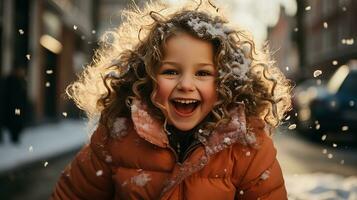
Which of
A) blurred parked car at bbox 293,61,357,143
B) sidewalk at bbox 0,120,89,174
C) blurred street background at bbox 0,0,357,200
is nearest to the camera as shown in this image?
blurred street background at bbox 0,0,357,200

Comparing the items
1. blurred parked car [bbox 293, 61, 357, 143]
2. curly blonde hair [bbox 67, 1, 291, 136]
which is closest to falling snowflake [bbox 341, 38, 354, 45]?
blurred parked car [bbox 293, 61, 357, 143]

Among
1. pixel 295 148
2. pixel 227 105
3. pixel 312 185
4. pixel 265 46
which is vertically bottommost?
pixel 295 148

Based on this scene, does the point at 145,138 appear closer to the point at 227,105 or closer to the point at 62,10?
the point at 227,105

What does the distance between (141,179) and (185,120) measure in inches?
10.6

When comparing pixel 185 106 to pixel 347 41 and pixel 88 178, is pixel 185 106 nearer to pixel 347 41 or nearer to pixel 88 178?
pixel 88 178

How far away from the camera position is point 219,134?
249cm

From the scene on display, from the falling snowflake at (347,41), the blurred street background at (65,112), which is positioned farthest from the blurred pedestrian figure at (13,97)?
the falling snowflake at (347,41)

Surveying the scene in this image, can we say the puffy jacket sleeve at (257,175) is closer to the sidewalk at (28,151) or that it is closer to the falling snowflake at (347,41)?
the sidewalk at (28,151)

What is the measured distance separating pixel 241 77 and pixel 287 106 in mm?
360

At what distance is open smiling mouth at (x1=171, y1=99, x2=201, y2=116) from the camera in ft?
8.07

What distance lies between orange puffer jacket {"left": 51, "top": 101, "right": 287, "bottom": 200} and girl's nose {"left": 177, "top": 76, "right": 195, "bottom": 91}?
198mm

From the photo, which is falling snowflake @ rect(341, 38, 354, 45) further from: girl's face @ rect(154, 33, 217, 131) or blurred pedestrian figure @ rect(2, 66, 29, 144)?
girl's face @ rect(154, 33, 217, 131)

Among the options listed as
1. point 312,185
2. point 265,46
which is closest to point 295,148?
point 312,185

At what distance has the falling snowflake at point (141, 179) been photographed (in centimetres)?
246
